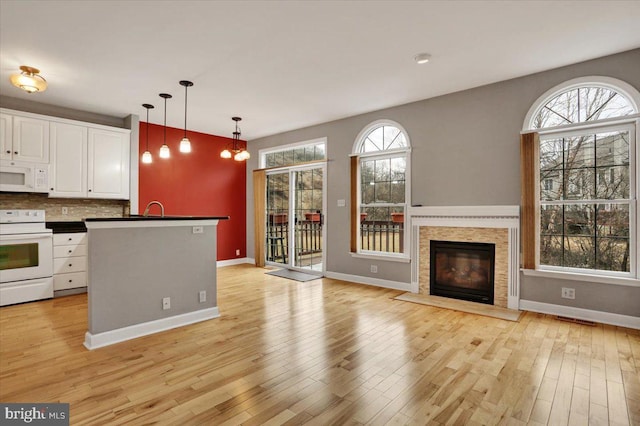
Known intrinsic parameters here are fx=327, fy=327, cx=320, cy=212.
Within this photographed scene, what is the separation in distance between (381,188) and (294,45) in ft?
9.16

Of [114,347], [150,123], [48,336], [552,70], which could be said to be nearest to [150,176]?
[150,123]

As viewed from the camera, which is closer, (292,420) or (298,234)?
(292,420)

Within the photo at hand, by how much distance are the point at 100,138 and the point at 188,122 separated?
4.89 feet

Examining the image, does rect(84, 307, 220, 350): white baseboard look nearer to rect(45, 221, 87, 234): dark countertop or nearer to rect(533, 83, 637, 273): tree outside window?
rect(45, 221, 87, 234): dark countertop

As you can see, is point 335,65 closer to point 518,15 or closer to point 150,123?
point 518,15

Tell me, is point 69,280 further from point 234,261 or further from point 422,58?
point 422,58

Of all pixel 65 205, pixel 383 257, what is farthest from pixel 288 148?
pixel 65 205

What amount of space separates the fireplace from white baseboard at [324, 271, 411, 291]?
1.58ft

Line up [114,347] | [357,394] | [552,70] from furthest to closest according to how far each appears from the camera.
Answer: [552,70] < [114,347] < [357,394]

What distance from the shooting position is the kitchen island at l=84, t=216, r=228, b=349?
9.91ft

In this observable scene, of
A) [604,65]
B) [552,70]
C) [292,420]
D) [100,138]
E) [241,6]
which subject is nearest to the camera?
[292,420]

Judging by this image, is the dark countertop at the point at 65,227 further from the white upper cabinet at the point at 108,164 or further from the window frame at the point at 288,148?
the window frame at the point at 288,148

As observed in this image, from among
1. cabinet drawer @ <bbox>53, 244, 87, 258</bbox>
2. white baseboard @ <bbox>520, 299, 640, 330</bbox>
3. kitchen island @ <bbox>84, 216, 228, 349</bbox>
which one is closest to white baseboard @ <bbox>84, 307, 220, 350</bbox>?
kitchen island @ <bbox>84, 216, 228, 349</bbox>

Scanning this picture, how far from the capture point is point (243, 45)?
336cm
